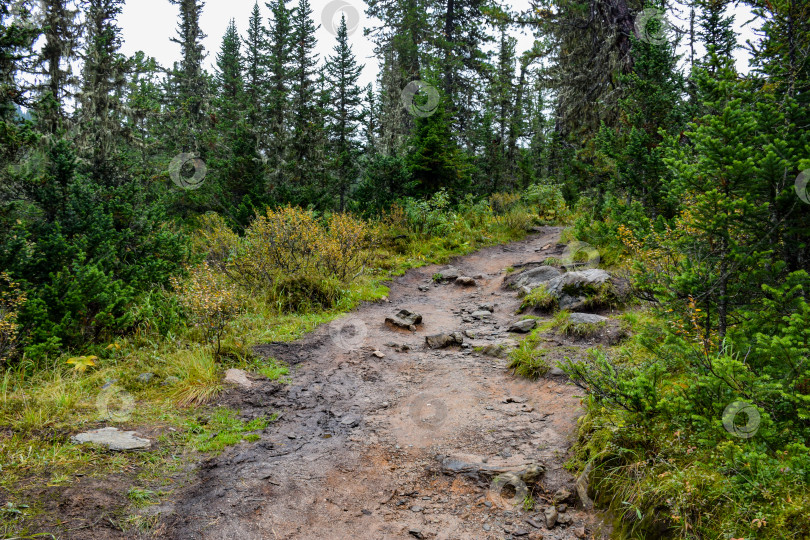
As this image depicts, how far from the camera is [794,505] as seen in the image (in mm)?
1979

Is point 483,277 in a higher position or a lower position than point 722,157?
lower

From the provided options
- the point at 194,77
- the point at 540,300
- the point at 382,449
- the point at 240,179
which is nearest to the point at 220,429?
the point at 382,449

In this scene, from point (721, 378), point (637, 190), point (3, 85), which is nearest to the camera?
point (721, 378)

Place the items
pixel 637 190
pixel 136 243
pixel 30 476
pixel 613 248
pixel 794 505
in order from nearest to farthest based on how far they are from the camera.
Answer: pixel 794 505 → pixel 30 476 → pixel 136 243 → pixel 637 190 → pixel 613 248

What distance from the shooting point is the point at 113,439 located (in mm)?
3822

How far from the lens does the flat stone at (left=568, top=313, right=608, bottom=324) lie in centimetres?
623

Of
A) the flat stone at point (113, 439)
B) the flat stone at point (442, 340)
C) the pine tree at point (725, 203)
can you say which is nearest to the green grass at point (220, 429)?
the flat stone at point (113, 439)

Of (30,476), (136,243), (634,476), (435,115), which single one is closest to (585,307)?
(634,476)

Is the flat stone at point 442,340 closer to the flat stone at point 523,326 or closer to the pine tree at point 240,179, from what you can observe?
the flat stone at point 523,326

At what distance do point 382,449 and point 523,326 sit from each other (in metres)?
3.85

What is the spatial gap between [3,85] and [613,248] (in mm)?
10828

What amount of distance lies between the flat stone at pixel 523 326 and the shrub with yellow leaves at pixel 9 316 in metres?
6.67

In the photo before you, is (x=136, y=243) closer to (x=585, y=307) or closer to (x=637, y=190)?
(x=585, y=307)

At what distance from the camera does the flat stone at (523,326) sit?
7.12 metres
